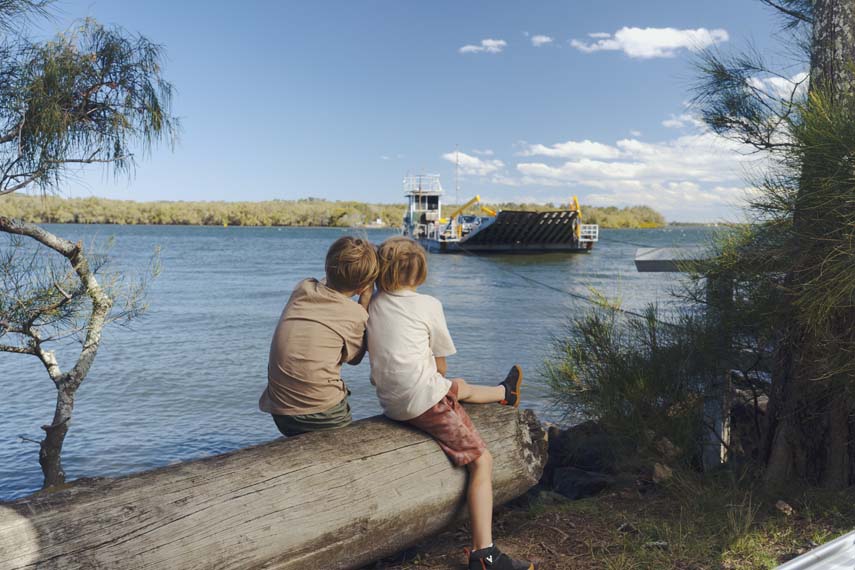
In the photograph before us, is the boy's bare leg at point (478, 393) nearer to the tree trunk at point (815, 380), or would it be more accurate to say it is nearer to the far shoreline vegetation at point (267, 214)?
the tree trunk at point (815, 380)

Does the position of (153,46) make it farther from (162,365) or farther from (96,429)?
(162,365)

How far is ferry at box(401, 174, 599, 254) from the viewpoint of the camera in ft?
132

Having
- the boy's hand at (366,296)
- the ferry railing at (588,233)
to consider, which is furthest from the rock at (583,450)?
the ferry railing at (588,233)

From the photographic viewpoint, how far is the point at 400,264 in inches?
124

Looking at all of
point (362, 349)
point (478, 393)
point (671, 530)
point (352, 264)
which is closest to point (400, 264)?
point (352, 264)

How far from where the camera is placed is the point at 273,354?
3172 millimetres

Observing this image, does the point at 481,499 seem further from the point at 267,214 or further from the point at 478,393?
the point at 267,214

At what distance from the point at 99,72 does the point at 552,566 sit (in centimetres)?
383

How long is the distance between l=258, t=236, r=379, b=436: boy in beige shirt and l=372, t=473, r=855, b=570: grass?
0.79 m

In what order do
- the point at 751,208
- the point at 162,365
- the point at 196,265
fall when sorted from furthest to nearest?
the point at 196,265 < the point at 162,365 < the point at 751,208

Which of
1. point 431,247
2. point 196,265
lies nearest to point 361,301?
point 196,265

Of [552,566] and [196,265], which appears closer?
[552,566]

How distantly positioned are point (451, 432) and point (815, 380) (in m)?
1.77

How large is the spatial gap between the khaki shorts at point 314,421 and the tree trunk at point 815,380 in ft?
7.21
